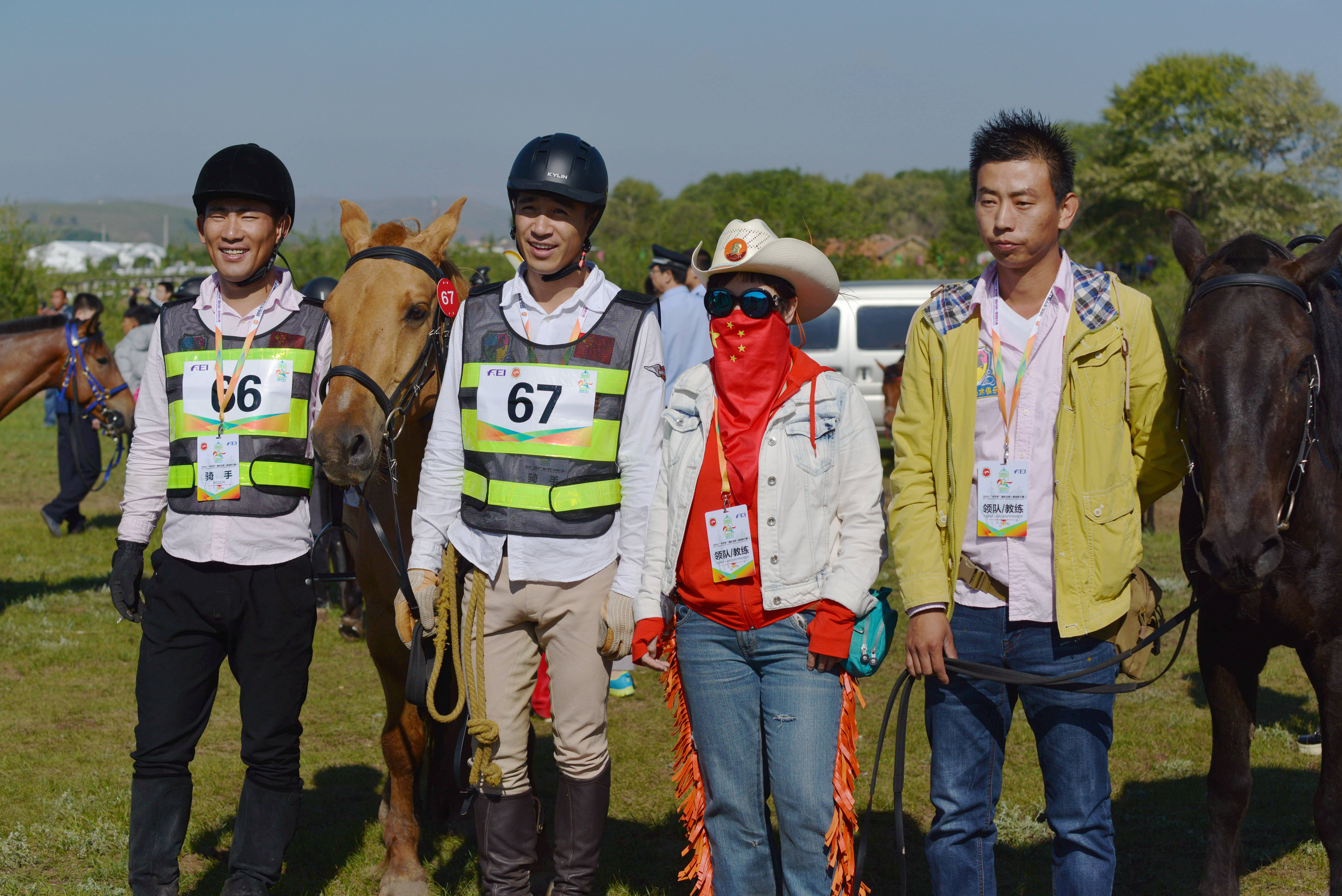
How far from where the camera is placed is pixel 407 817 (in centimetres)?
401

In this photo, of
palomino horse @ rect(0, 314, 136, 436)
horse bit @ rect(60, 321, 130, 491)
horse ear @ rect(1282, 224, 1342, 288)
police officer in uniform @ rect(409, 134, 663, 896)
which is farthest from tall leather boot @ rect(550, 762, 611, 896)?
horse bit @ rect(60, 321, 130, 491)

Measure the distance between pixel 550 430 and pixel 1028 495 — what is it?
1332mm

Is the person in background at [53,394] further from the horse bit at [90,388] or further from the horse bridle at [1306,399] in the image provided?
the horse bridle at [1306,399]

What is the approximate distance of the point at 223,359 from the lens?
3.26 metres

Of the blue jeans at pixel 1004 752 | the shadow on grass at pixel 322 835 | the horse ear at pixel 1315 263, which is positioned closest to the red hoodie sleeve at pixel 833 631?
the blue jeans at pixel 1004 752

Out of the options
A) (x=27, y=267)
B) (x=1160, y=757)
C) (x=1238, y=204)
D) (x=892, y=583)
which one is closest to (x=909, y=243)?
(x=1238, y=204)

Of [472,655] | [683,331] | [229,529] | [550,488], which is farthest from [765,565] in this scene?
[683,331]

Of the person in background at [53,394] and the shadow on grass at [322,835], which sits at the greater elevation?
the person in background at [53,394]

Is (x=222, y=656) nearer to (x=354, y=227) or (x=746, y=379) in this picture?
(x=354, y=227)

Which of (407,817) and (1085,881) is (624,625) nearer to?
(1085,881)

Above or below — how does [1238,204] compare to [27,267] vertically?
above

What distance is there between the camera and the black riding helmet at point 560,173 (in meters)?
3.13

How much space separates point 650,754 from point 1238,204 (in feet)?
162

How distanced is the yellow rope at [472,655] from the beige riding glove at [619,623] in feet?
1.33
